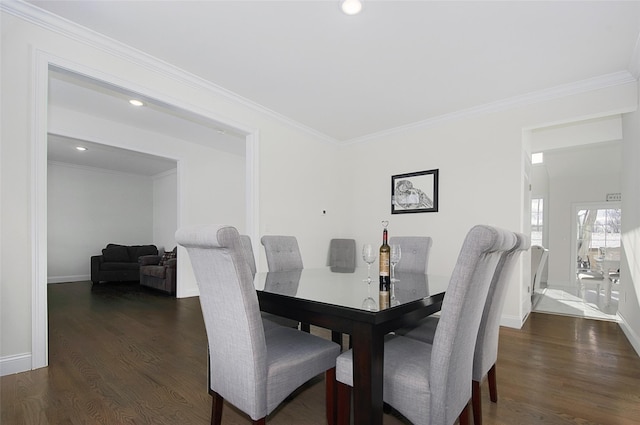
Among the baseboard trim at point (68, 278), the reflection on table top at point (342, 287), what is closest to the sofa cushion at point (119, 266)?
the baseboard trim at point (68, 278)

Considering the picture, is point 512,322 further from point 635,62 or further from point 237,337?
point 237,337

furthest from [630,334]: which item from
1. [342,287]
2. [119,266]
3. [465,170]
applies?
[119,266]

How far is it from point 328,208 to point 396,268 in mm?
2334

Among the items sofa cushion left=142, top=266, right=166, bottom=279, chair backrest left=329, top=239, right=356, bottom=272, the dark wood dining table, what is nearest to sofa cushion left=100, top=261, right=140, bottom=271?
sofa cushion left=142, top=266, right=166, bottom=279

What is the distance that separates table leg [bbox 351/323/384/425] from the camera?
1229 mm

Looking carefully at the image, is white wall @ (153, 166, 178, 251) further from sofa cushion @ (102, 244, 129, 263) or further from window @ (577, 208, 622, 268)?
window @ (577, 208, 622, 268)

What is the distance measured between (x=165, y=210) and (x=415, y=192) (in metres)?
6.02

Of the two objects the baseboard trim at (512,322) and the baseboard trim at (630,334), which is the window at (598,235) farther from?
the baseboard trim at (512,322)

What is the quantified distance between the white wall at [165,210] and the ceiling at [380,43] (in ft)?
15.3

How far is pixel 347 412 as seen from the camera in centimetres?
137

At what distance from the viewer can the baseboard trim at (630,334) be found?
9.10 ft

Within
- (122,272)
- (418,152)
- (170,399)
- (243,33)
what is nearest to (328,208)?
(418,152)

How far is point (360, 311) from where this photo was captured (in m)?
1.27

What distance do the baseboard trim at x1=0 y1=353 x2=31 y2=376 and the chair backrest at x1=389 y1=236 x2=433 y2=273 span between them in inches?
114
